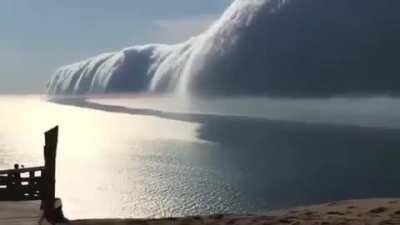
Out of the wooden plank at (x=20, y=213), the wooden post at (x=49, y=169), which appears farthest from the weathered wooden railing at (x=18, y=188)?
the wooden post at (x=49, y=169)

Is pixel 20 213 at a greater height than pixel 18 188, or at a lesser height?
lesser

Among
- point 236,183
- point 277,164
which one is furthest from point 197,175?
point 277,164

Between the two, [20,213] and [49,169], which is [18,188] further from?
[20,213]

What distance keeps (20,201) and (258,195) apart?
301ft

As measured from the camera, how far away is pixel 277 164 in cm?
15550

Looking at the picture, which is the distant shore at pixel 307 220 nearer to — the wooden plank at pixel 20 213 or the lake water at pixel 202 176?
the wooden plank at pixel 20 213

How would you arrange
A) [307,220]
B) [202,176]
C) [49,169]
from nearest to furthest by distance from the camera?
[49,169], [307,220], [202,176]

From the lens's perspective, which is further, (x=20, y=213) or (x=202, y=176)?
(x=202, y=176)

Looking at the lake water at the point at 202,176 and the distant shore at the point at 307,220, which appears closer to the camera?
the distant shore at the point at 307,220

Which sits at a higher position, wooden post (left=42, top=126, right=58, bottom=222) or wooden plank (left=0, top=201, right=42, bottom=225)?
wooden post (left=42, top=126, right=58, bottom=222)

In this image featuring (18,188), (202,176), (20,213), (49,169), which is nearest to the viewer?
(20,213)

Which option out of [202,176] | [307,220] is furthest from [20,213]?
[202,176]

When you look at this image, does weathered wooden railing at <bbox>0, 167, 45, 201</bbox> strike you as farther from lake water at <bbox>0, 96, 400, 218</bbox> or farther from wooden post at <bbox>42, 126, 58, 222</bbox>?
lake water at <bbox>0, 96, 400, 218</bbox>

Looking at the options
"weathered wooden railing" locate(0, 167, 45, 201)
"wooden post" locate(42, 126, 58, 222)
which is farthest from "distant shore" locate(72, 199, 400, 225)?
"weathered wooden railing" locate(0, 167, 45, 201)
